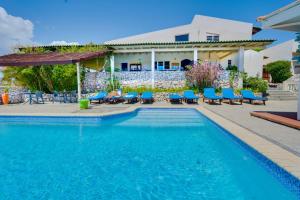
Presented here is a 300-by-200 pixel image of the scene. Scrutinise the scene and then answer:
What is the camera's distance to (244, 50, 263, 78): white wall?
64.2ft

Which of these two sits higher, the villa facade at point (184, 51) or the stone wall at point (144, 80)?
the villa facade at point (184, 51)

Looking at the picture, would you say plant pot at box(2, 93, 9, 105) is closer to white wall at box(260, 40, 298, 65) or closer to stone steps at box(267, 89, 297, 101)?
stone steps at box(267, 89, 297, 101)

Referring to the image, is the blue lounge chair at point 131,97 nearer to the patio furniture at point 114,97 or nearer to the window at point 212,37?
the patio furniture at point 114,97

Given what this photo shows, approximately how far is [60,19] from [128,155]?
17.3m

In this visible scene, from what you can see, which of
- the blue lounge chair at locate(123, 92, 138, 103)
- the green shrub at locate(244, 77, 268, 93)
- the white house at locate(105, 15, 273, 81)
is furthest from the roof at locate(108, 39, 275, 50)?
the blue lounge chair at locate(123, 92, 138, 103)

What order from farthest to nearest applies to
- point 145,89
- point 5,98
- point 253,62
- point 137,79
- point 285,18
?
point 253,62, point 137,79, point 145,89, point 5,98, point 285,18

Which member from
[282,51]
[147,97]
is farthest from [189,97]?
[282,51]

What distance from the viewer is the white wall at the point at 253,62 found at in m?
19.6

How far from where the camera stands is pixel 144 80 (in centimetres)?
1642

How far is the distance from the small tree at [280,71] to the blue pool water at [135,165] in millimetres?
20686

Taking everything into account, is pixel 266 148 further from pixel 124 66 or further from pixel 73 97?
pixel 124 66

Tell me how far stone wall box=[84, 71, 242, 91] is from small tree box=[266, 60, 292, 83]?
38.6 ft

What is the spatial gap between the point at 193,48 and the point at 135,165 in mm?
13808

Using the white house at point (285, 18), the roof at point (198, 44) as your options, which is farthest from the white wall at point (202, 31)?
the white house at point (285, 18)
